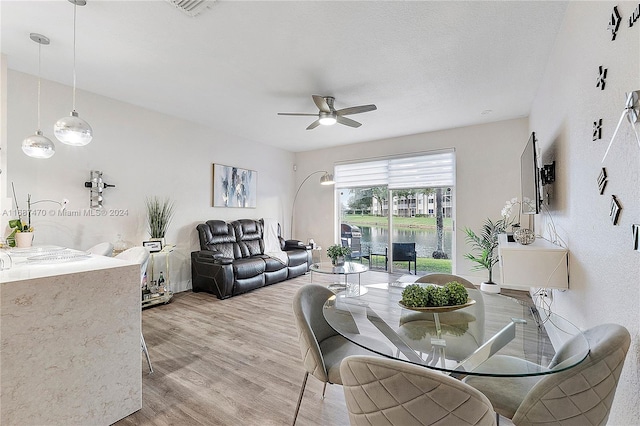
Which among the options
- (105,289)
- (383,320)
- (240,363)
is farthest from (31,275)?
(383,320)

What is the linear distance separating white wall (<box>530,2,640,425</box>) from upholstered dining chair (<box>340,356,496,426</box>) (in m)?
0.84

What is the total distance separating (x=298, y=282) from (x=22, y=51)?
4742mm

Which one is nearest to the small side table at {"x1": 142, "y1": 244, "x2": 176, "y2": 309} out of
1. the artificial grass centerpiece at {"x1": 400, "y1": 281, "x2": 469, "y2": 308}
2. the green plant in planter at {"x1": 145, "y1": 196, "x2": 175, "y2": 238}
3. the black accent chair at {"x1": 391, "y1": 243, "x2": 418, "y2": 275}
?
the green plant in planter at {"x1": 145, "y1": 196, "x2": 175, "y2": 238}

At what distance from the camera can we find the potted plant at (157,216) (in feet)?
14.0

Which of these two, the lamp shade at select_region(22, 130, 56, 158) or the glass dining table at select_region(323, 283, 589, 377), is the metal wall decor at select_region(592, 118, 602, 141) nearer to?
the glass dining table at select_region(323, 283, 589, 377)

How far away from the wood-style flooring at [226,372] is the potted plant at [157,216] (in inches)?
44.2

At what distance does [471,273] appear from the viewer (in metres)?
5.15

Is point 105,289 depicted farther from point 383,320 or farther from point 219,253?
point 219,253

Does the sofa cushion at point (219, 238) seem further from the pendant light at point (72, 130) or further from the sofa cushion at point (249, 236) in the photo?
the pendant light at point (72, 130)

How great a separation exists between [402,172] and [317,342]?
4.86 metres

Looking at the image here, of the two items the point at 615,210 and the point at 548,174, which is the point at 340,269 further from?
the point at 615,210

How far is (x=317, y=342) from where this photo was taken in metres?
1.72

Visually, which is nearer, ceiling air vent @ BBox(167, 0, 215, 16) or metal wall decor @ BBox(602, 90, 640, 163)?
metal wall decor @ BBox(602, 90, 640, 163)

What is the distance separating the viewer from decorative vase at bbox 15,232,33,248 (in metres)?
2.77
